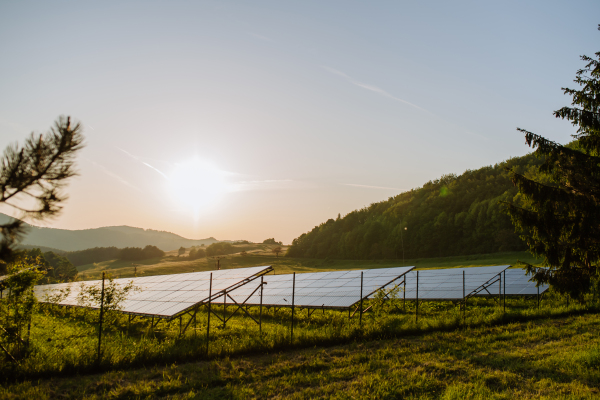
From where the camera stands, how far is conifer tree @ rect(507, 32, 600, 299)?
35.6 ft

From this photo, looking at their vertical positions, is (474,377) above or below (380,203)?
below

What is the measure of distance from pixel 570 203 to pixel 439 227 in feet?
268

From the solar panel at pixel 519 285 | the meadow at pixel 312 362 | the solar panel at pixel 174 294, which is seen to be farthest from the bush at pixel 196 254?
the meadow at pixel 312 362

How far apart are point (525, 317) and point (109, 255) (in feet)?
384

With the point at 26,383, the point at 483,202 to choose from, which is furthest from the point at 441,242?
the point at 26,383

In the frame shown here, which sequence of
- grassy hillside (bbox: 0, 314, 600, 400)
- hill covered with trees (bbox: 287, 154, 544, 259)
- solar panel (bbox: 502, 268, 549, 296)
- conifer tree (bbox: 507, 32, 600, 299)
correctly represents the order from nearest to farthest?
1. grassy hillside (bbox: 0, 314, 600, 400)
2. conifer tree (bbox: 507, 32, 600, 299)
3. solar panel (bbox: 502, 268, 549, 296)
4. hill covered with trees (bbox: 287, 154, 544, 259)

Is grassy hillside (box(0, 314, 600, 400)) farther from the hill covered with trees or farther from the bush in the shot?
the bush

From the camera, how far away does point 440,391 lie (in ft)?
24.5

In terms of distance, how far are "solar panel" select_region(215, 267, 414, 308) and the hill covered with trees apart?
60.3 meters

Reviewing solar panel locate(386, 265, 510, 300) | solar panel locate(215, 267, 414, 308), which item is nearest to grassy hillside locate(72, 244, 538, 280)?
solar panel locate(386, 265, 510, 300)

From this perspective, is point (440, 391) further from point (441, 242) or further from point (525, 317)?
point (441, 242)

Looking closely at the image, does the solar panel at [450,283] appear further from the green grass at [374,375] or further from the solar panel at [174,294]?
the solar panel at [174,294]

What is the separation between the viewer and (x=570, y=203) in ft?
36.9

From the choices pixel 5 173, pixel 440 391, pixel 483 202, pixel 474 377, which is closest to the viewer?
pixel 5 173
